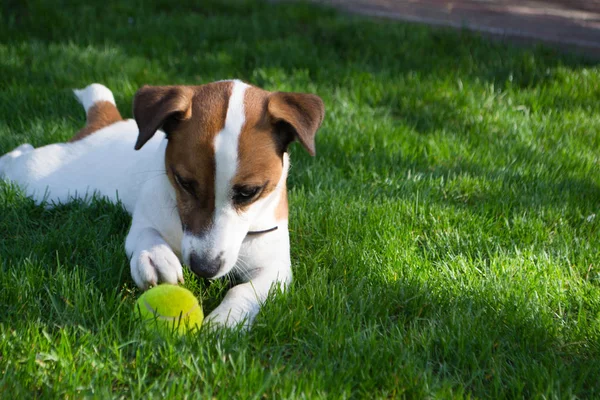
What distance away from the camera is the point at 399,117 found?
5641mm

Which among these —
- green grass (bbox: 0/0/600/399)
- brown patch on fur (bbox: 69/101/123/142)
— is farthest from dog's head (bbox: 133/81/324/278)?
brown patch on fur (bbox: 69/101/123/142)

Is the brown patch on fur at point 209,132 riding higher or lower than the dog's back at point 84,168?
higher

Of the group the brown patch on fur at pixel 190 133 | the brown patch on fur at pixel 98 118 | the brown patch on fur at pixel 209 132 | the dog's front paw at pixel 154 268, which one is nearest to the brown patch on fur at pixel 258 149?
the brown patch on fur at pixel 209 132

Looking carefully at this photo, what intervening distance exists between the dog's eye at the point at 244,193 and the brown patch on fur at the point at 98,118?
1637 mm

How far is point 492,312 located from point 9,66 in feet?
14.8

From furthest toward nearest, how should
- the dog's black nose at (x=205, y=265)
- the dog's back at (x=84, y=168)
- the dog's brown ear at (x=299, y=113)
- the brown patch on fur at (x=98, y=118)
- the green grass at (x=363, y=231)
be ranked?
1. the brown patch on fur at (x=98, y=118)
2. the dog's back at (x=84, y=168)
3. the dog's brown ear at (x=299, y=113)
4. the dog's black nose at (x=205, y=265)
5. the green grass at (x=363, y=231)

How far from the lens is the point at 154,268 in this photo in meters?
2.90

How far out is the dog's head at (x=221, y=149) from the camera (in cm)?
280

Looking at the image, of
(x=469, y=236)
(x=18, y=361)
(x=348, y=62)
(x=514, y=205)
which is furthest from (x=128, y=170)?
(x=348, y=62)

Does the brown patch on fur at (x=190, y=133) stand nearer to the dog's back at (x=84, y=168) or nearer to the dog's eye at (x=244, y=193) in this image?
the dog's eye at (x=244, y=193)

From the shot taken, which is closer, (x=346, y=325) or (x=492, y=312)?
(x=346, y=325)

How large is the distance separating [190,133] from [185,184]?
215 mm

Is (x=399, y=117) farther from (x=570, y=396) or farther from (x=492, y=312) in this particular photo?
(x=570, y=396)

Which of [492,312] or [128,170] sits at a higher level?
[128,170]
